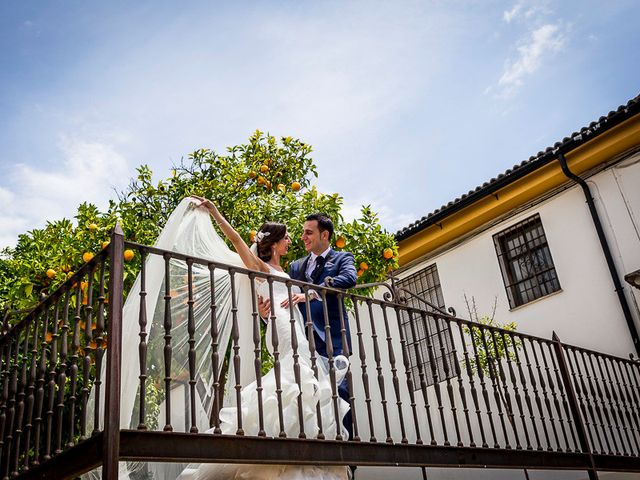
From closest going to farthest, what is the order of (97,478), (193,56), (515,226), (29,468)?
(29,468)
(97,478)
(193,56)
(515,226)

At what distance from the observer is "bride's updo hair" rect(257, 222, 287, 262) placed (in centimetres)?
515

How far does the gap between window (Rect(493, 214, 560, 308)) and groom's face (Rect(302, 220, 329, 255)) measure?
6081 mm

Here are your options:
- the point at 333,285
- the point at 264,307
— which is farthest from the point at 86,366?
the point at 333,285

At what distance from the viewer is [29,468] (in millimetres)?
3689

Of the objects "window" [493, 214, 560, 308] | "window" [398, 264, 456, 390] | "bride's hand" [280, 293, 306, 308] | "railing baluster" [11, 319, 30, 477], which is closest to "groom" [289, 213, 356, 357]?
"bride's hand" [280, 293, 306, 308]

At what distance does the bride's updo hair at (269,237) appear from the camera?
16.9 feet

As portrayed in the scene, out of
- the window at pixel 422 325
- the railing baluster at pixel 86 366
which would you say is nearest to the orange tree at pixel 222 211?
the railing baluster at pixel 86 366

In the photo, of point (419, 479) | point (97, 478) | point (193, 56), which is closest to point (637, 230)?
point (419, 479)

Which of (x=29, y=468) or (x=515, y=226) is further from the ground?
(x=515, y=226)

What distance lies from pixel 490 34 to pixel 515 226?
4.54 metres

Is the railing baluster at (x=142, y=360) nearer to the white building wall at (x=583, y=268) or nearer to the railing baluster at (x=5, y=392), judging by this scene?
the railing baluster at (x=5, y=392)

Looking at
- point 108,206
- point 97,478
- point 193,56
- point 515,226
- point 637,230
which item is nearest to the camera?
point 97,478

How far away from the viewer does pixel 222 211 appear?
729 cm

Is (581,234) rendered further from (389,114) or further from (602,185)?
(389,114)
